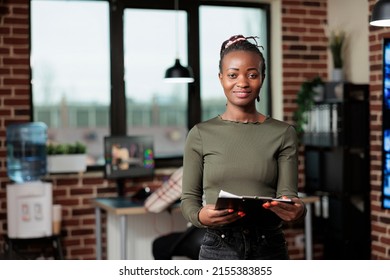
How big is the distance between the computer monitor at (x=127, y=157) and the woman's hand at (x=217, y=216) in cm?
247

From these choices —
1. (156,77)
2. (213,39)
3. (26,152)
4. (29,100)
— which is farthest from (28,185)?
(213,39)

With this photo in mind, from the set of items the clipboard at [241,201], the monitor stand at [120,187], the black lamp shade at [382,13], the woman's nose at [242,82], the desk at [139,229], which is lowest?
the desk at [139,229]

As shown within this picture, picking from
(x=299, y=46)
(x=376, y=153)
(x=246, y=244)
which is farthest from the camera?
(x=299, y=46)

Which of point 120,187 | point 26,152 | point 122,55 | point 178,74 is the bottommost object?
point 120,187

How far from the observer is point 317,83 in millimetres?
3947

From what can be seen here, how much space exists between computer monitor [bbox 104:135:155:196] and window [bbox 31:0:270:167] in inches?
6.4

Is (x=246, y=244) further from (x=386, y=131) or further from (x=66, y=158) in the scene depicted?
(x=66, y=158)

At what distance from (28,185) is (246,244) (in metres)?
2.33

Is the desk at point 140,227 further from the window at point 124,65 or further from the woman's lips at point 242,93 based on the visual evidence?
the woman's lips at point 242,93

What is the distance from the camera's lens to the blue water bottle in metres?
3.57

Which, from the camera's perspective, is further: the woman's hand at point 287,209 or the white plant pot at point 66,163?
the white plant pot at point 66,163

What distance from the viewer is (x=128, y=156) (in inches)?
147

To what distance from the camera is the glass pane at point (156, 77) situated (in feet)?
12.7

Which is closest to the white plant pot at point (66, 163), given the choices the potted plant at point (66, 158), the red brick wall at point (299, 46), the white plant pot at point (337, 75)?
the potted plant at point (66, 158)
